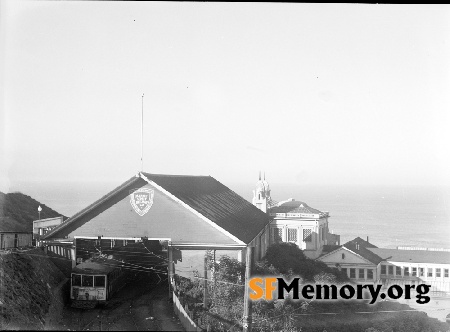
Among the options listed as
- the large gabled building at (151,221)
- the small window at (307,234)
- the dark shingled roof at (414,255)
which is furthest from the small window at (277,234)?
the large gabled building at (151,221)

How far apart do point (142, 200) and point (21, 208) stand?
767 centimetres

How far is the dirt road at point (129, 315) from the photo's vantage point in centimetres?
1325

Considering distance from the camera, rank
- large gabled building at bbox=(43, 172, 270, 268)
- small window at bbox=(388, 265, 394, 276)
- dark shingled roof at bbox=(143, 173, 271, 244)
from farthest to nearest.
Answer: small window at bbox=(388, 265, 394, 276)
dark shingled roof at bbox=(143, 173, 271, 244)
large gabled building at bbox=(43, 172, 270, 268)

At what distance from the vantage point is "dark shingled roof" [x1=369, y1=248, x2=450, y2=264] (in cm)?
2269

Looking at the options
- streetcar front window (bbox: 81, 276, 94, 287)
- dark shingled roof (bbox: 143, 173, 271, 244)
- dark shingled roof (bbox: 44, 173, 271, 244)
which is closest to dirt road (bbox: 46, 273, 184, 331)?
streetcar front window (bbox: 81, 276, 94, 287)

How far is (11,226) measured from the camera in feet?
62.3

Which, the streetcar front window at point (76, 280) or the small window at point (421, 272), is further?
the small window at point (421, 272)

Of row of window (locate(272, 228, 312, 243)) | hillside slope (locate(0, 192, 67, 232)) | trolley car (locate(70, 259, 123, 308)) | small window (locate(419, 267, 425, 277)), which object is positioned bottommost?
small window (locate(419, 267, 425, 277))

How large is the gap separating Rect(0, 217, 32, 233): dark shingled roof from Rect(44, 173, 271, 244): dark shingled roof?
2.40 m

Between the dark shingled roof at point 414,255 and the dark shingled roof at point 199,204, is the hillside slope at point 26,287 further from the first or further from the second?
the dark shingled roof at point 414,255

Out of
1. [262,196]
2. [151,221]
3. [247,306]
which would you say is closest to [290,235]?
[262,196]

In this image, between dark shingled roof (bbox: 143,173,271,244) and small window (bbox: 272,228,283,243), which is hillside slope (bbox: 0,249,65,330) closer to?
dark shingled roof (bbox: 143,173,271,244)

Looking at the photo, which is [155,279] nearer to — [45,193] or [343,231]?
[45,193]

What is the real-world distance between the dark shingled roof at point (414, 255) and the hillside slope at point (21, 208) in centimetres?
1546
